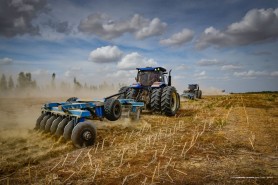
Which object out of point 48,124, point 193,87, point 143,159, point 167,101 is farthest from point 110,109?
point 193,87

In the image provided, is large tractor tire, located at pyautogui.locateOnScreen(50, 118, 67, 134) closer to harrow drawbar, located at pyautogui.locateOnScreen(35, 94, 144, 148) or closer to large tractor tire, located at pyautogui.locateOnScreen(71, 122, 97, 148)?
harrow drawbar, located at pyautogui.locateOnScreen(35, 94, 144, 148)

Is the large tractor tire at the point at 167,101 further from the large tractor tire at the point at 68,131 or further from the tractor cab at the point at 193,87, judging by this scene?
the tractor cab at the point at 193,87

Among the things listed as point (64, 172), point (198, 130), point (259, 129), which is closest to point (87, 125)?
point (64, 172)

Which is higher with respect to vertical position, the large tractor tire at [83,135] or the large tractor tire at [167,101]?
the large tractor tire at [167,101]

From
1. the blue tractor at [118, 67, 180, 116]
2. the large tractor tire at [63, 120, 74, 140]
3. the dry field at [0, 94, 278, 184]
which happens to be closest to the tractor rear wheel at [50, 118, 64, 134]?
the dry field at [0, 94, 278, 184]

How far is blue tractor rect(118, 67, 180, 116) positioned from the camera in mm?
12586

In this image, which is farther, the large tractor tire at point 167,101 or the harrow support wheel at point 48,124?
the large tractor tire at point 167,101

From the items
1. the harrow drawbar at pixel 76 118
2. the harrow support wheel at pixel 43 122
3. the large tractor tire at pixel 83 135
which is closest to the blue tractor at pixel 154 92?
the harrow drawbar at pixel 76 118

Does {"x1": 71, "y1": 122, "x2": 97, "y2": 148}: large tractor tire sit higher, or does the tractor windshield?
the tractor windshield

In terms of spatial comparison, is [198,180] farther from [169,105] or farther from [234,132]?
[169,105]

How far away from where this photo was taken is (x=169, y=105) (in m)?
12.5

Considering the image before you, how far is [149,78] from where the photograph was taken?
46.7 feet

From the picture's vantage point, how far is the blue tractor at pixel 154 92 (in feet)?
41.3

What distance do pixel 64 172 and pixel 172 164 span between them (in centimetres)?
213
